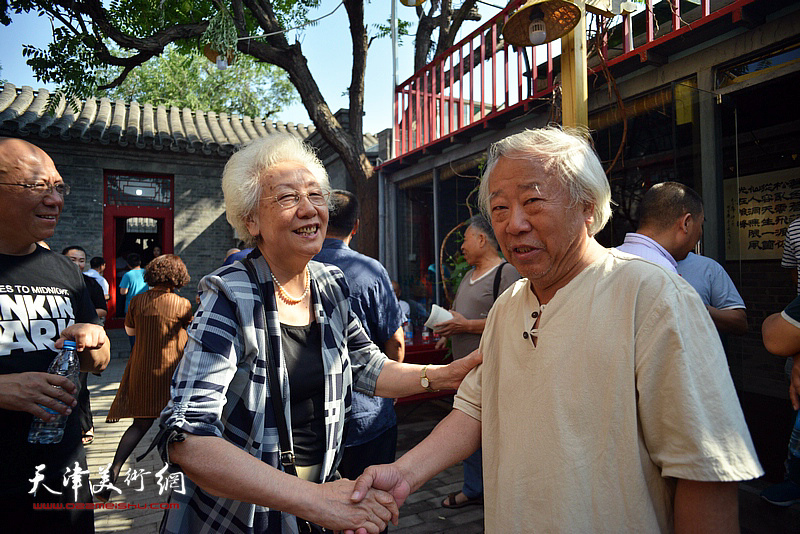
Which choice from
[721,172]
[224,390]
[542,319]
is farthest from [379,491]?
[721,172]

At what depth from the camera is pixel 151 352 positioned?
4250 millimetres

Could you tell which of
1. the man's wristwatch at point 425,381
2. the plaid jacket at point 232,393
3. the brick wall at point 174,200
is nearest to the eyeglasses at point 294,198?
the plaid jacket at point 232,393

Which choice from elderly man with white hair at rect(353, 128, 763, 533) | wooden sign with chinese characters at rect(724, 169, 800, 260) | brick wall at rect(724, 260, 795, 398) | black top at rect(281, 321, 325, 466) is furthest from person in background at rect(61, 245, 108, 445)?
wooden sign with chinese characters at rect(724, 169, 800, 260)

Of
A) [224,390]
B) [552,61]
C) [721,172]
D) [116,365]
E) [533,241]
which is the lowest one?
[116,365]

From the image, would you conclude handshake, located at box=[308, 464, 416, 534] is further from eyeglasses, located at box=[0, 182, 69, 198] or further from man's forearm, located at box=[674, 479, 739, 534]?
eyeglasses, located at box=[0, 182, 69, 198]

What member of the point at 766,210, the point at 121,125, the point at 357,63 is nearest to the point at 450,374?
the point at 766,210

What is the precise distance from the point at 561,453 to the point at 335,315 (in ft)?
3.21

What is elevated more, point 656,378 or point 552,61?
point 552,61

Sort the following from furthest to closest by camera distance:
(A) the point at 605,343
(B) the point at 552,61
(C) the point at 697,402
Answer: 1. (B) the point at 552,61
2. (A) the point at 605,343
3. (C) the point at 697,402

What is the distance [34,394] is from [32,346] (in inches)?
10.7

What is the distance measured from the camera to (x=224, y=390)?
140cm

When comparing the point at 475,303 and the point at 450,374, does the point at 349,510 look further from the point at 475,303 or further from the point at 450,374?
the point at 475,303

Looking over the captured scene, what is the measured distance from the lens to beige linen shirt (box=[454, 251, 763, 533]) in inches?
43.4

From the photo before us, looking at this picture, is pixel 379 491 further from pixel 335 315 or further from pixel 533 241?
pixel 533 241
